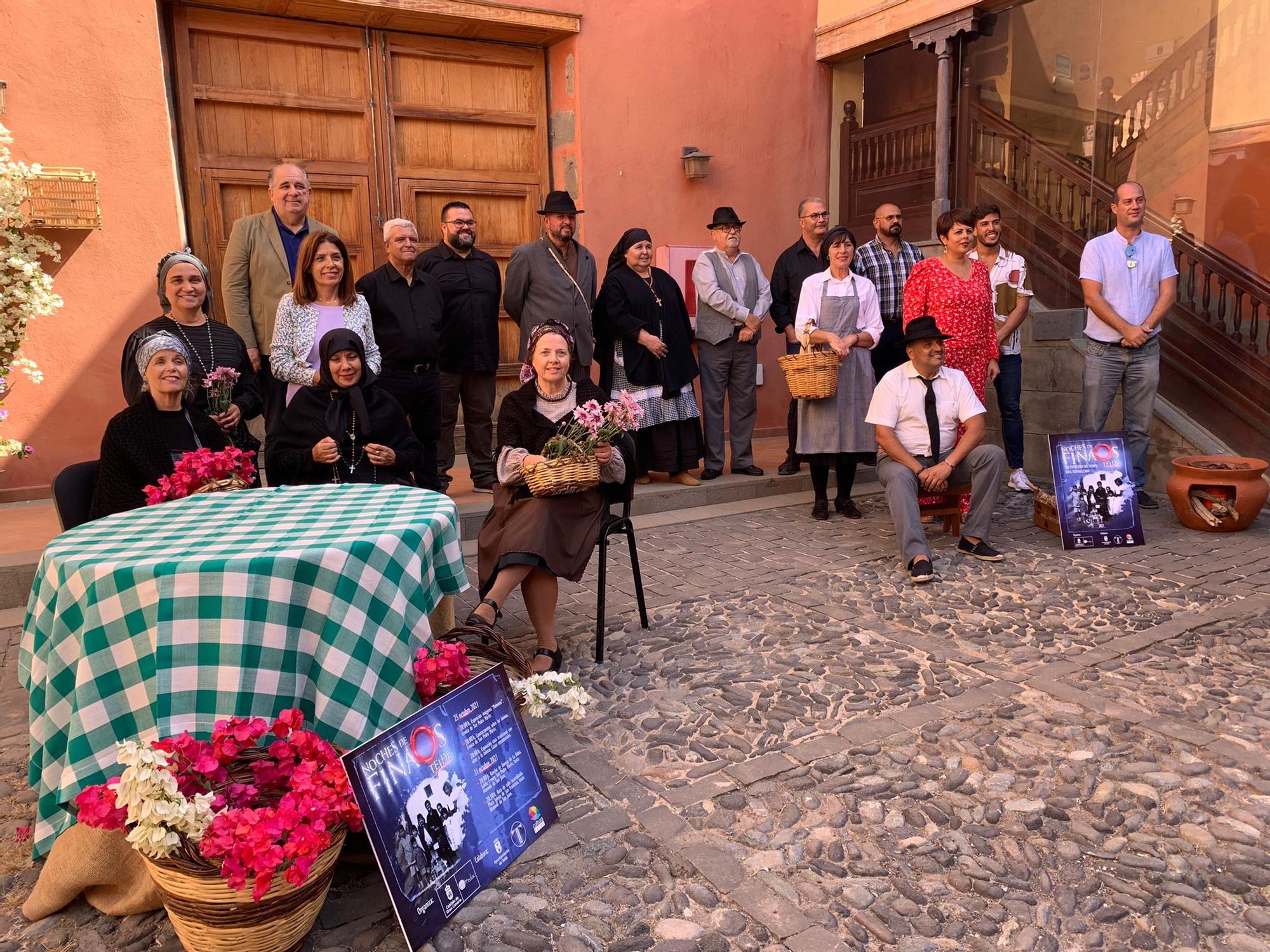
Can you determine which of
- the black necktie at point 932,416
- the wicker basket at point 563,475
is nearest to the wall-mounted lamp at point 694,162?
the black necktie at point 932,416

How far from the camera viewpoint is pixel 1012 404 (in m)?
7.25

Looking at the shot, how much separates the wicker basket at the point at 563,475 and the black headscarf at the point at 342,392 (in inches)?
34.7

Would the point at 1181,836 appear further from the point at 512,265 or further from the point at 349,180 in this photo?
the point at 349,180

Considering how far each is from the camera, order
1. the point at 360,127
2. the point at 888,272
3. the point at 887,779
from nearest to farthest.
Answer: the point at 887,779
the point at 888,272
the point at 360,127

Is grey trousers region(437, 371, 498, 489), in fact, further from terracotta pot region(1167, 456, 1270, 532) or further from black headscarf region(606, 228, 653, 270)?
terracotta pot region(1167, 456, 1270, 532)

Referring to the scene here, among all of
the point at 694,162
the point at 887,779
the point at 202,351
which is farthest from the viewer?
the point at 694,162

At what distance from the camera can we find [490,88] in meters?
7.89

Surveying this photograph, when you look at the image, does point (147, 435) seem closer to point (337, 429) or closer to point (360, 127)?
point (337, 429)

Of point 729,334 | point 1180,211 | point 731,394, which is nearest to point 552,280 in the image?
point 729,334

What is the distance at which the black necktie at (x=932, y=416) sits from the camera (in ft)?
18.2

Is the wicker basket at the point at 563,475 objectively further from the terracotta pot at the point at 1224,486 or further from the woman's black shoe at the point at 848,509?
the terracotta pot at the point at 1224,486

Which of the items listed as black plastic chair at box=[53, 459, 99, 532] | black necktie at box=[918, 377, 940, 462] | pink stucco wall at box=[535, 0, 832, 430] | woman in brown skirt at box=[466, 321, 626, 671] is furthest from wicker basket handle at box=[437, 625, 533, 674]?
pink stucco wall at box=[535, 0, 832, 430]

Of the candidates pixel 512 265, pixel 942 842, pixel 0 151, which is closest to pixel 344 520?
pixel 942 842

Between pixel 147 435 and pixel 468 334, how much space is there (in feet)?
9.04
